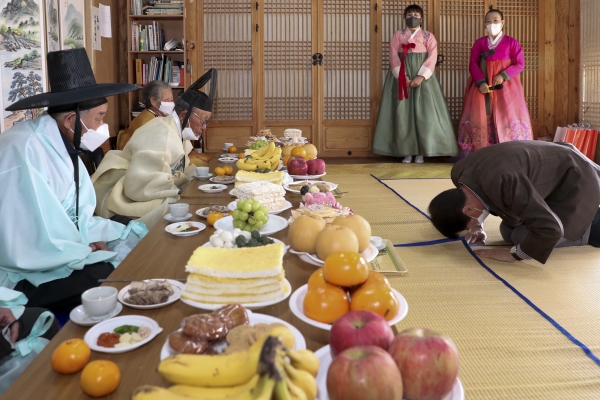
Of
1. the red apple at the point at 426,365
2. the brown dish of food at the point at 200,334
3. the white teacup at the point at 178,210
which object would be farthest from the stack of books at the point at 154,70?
the red apple at the point at 426,365

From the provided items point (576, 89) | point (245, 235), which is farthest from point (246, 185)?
point (576, 89)

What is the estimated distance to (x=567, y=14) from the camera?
22.9ft

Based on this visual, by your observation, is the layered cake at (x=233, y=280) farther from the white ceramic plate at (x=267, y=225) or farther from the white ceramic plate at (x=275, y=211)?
the white ceramic plate at (x=275, y=211)

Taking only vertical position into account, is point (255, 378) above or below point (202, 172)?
below

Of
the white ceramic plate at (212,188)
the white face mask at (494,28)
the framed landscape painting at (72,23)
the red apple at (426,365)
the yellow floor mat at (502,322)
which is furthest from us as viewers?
the white face mask at (494,28)

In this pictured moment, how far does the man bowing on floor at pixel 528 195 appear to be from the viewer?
8.72 feet

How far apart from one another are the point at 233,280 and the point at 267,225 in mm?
705

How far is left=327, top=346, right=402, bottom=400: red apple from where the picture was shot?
75cm

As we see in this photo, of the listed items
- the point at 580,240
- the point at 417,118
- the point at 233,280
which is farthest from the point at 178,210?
the point at 417,118

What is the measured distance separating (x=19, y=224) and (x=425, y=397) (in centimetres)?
162

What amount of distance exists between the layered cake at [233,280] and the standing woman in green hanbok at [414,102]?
222 inches

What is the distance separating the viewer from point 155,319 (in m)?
1.17

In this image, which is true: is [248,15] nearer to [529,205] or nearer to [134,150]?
[134,150]

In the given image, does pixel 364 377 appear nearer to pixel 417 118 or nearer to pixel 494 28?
pixel 417 118
